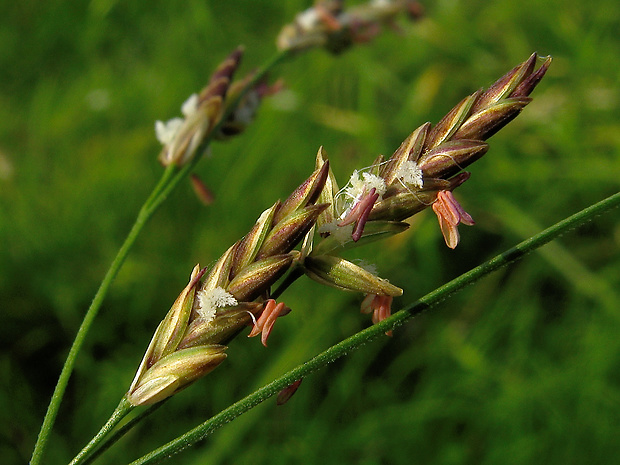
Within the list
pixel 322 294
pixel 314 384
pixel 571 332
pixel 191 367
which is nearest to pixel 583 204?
pixel 571 332

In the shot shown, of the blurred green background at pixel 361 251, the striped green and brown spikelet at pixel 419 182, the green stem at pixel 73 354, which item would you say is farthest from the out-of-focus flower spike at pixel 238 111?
the blurred green background at pixel 361 251

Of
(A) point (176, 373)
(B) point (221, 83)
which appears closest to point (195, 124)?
(B) point (221, 83)

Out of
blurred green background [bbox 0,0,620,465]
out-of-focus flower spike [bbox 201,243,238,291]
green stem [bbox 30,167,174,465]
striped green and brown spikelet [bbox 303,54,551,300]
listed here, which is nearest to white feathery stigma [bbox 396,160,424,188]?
striped green and brown spikelet [bbox 303,54,551,300]

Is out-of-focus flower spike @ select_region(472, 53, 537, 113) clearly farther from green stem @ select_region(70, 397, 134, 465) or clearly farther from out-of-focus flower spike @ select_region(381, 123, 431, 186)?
green stem @ select_region(70, 397, 134, 465)

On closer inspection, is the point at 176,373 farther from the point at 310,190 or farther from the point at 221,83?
the point at 221,83

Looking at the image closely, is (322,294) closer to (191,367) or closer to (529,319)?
(529,319)

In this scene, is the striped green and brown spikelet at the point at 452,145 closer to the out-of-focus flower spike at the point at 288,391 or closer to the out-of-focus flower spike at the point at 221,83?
the out-of-focus flower spike at the point at 288,391
